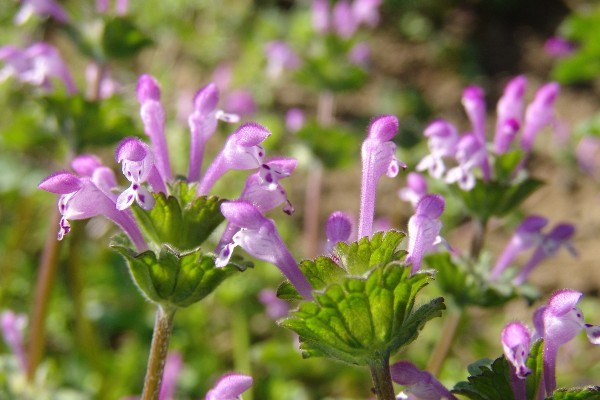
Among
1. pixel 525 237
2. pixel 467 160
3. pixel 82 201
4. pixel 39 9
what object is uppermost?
pixel 39 9

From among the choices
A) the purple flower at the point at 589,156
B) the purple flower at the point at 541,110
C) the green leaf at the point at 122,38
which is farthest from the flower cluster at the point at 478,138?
the purple flower at the point at 589,156

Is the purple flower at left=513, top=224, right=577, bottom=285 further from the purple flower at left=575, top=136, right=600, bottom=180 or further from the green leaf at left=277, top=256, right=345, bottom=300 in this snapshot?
the purple flower at left=575, top=136, right=600, bottom=180

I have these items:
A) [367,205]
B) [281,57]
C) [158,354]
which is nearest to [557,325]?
[367,205]

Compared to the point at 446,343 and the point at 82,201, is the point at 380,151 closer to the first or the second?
the point at 82,201

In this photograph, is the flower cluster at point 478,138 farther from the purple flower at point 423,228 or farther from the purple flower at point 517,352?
the purple flower at point 517,352

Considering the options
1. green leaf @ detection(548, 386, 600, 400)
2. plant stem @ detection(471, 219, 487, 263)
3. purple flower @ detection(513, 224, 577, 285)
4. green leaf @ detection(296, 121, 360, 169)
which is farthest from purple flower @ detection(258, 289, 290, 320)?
green leaf @ detection(548, 386, 600, 400)

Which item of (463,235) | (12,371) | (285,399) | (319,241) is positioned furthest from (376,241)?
(463,235)

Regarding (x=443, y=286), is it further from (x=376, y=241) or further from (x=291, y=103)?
(x=291, y=103)
